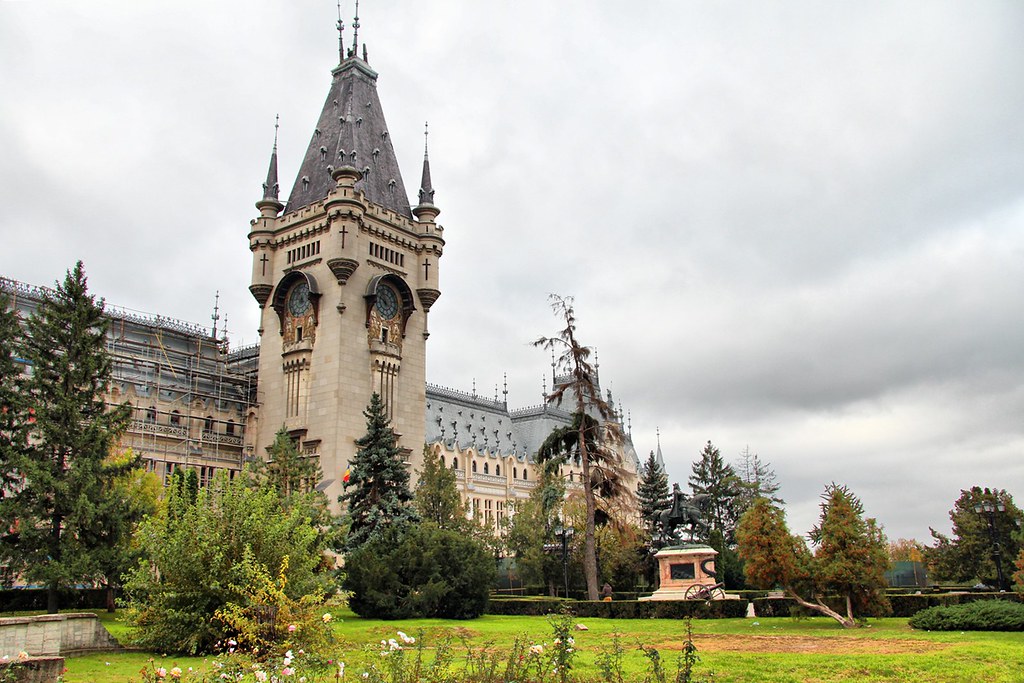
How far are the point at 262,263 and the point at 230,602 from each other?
46.4 m

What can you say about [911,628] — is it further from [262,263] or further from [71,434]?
[262,263]

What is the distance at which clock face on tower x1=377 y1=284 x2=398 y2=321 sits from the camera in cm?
5916

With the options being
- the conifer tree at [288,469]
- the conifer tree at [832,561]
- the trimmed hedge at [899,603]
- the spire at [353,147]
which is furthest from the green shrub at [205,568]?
the spire at [353,147]

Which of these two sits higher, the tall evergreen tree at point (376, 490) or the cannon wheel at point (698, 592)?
the tall evergreen tree at point (376, 490)

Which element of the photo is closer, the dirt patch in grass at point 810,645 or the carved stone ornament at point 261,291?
the dirt patch in grass at point 810,645

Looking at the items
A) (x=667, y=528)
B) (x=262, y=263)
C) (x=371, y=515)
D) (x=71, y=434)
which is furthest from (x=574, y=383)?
(x=262, y=263)

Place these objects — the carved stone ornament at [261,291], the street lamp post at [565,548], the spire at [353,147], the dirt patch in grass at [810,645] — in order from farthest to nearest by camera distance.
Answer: the spire at [353,147], the carved stone ornament at [261,291], the street lamp post at [565,548], the dirt patch in grass at [810,645]

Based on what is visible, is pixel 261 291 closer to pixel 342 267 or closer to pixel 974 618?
pixel 342 267

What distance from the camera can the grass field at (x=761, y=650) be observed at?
47.3 feet

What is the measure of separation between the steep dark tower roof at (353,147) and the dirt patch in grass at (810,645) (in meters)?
46.4

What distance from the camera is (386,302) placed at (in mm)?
59781

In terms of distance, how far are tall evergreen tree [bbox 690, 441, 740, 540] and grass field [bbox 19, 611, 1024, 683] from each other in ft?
145

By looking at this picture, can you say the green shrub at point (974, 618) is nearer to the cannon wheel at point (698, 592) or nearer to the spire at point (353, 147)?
the cannon wheel at point (698, 592)

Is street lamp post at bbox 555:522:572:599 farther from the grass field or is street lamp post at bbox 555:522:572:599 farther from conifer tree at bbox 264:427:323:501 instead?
the grass field
